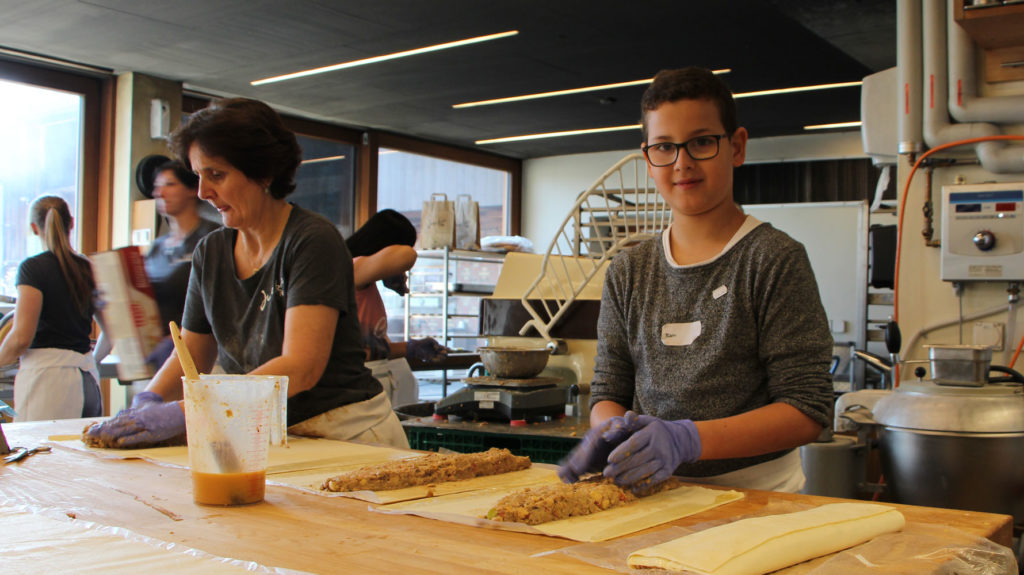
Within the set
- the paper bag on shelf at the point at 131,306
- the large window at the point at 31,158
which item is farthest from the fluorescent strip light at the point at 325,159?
the paper bag on shelf at the point at 131,306

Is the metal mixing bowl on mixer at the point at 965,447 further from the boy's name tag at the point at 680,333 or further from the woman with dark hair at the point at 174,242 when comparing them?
the woman with dark hair at the point at 174,242

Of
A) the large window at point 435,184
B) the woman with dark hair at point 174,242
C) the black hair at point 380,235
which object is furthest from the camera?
the large window at point 435,184

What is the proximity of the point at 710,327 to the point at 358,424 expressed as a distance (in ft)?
2.59

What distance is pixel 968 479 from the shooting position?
83.8 inches

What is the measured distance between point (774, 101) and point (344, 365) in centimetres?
590

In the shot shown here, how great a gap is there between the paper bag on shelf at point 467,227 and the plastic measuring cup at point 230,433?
648 centimetres

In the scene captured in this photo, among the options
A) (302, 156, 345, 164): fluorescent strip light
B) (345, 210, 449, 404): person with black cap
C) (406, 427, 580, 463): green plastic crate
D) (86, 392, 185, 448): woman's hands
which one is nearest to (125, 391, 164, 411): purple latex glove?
(86, 392, 185, 448): woman's hands

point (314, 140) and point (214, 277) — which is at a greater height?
point (314, 140)

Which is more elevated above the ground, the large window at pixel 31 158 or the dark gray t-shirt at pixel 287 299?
the large window at pixel 31 158

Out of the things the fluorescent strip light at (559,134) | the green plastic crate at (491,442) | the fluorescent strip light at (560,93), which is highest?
the fluorescent strip light at (559,134)

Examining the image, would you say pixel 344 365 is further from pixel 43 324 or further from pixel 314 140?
pixel 314 140

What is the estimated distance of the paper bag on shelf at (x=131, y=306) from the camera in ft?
8.42

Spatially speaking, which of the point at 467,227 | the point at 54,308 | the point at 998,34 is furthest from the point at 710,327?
the point at 467,227

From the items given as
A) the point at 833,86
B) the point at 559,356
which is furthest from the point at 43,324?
the point at 833,86
